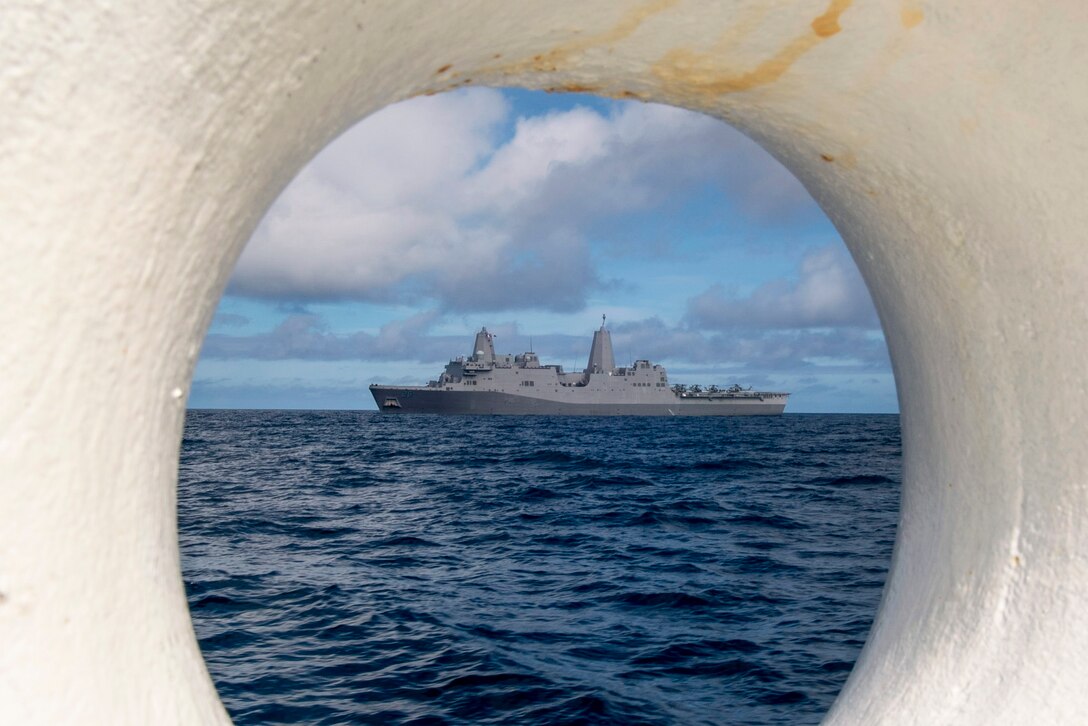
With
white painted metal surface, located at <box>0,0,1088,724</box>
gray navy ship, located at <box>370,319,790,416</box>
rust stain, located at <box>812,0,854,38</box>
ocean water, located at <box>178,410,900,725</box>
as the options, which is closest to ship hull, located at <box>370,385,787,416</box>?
gray navy ship, located at <box>370,319,790,416</box>

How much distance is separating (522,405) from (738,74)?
49217 mm

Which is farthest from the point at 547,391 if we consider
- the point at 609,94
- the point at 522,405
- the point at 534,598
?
the point at 609,94

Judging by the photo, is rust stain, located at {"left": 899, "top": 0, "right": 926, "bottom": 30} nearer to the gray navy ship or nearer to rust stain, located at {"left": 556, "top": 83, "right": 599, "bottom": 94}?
rust stain, located at {"left": 556, "top": 83, "right": 599, "bottom": 94}

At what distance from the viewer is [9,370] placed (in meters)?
0.74

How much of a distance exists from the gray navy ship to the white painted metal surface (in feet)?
155

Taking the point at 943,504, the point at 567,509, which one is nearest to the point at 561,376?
the point at 567,509

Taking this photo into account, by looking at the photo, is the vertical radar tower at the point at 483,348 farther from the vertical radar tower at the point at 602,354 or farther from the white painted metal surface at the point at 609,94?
the white painted metal surface at the point at 609,94

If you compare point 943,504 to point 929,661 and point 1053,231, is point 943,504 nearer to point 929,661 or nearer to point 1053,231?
point 929,661

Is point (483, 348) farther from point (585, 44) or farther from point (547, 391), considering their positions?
point (585, 44)

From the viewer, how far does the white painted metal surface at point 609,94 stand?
2.50ft

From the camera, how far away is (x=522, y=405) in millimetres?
50500

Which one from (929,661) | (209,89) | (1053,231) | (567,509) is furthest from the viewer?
(567,509)

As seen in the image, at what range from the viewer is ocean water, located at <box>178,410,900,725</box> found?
4363 millimetres

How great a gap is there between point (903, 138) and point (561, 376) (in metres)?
50.5
